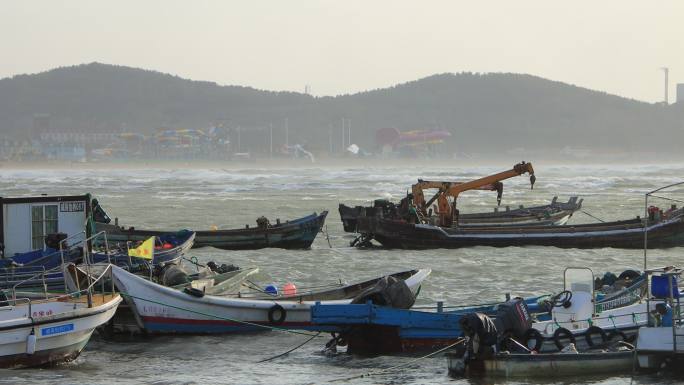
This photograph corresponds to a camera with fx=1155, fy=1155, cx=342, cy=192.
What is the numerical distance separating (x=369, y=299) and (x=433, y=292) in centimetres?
761

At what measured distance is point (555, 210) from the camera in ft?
145

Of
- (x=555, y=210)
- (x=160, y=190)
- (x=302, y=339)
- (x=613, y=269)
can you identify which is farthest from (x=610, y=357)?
(x=160, y=190)

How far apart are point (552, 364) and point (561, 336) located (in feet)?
2.24

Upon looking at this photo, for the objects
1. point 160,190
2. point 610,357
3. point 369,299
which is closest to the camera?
point 610,357

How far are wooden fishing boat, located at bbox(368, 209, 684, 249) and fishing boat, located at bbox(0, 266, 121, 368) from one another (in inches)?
719

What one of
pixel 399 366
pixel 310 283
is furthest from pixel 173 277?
pixel 310 283

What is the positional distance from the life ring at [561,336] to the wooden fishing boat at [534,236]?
1884 centimetres

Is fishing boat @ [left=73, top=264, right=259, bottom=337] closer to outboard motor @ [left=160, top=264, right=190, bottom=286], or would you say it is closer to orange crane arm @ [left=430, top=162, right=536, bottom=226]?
outboard motor @ [left=160, top=264, right=190, bottom=286]

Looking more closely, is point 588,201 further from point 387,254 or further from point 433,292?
point 433,292

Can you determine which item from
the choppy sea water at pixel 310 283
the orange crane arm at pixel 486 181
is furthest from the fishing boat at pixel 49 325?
the orange crane arm at pixel 486 181

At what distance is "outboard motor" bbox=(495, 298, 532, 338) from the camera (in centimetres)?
1733

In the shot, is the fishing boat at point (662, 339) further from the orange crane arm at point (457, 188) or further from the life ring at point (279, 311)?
the orange crane arm at point (457, 188)

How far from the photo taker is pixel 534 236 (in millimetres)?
36031

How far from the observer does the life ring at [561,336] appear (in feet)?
56.5
